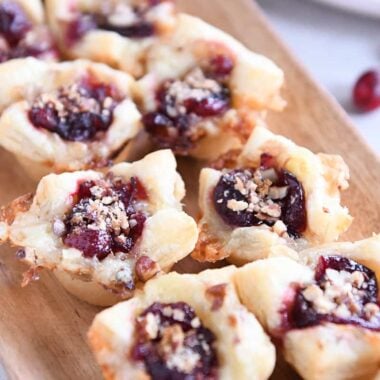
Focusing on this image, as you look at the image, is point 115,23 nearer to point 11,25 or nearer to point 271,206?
point 11,25

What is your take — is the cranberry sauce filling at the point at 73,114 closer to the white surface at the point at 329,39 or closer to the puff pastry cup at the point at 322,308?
the puff pastry cup at the point at 322,308

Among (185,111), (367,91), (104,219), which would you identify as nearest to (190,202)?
(185,111)

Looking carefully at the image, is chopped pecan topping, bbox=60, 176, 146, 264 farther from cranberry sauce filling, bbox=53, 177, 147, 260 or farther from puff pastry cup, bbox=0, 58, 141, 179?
puff pastry cup, bbox=0, 58, 141, 179

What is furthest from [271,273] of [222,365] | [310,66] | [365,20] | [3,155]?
[365,20]

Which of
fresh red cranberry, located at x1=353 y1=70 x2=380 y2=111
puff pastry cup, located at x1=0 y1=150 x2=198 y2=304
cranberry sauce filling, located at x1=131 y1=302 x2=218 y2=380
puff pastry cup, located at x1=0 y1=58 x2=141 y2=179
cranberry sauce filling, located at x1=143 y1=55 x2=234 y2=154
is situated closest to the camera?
cranberry sauce filling, located at x1=131 y1=302 x2=218 y2=380

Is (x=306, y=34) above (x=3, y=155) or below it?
above

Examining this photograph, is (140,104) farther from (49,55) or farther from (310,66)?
(310,66)

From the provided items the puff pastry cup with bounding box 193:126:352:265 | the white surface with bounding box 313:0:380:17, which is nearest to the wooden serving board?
the puff pastry cup with bounding box 193:126:352:265

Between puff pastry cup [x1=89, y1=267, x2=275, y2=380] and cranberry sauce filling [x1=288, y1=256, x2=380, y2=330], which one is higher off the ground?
cranberry sauce filling [x1=288, y1=256, x2=380, y2=330]
